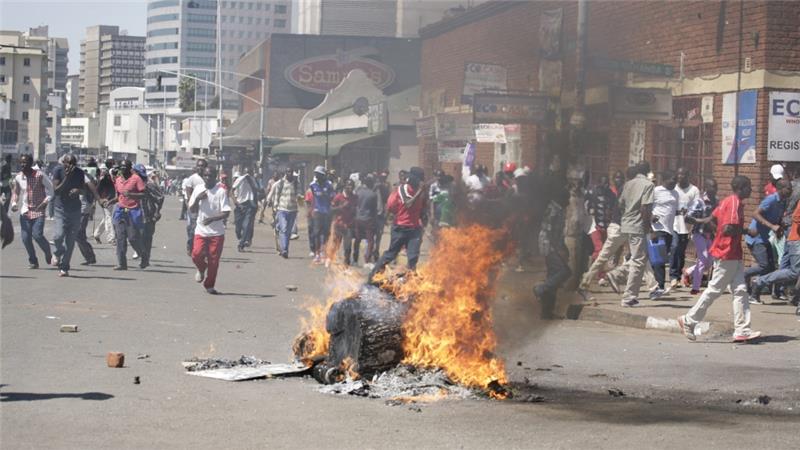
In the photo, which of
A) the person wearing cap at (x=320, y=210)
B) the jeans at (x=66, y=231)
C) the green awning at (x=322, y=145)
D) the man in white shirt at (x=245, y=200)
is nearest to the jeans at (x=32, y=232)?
the jeans at (x=66, y=231)

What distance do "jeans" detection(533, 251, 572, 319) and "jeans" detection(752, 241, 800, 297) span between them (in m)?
3.04

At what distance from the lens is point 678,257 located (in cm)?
1645

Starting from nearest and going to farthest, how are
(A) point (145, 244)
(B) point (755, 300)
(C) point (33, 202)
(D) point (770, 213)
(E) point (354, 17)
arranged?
(D) point (770, 213) → (B) point (755, 300) → (C) point (33, 202) → (A) point (145, 244) → (E) point (354, 17)

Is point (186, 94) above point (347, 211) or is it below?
above

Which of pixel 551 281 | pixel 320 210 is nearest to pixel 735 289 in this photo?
pixel 551 281

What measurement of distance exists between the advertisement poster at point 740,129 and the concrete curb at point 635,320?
207 inches

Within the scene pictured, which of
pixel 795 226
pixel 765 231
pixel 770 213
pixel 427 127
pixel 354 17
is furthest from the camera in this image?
pixel 354 17

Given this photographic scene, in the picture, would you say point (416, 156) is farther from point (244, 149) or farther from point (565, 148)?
point (244, 149)

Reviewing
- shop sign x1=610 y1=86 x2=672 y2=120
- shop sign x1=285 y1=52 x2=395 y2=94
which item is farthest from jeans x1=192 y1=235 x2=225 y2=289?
shop sign x1=285 y1=52 x2=395 y2=94

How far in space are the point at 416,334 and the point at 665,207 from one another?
797 cm

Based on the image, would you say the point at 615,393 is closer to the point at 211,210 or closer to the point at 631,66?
the point at 631,66

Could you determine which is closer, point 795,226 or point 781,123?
point 795,226

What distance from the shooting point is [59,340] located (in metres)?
10.1

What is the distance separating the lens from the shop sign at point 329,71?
210 feet
